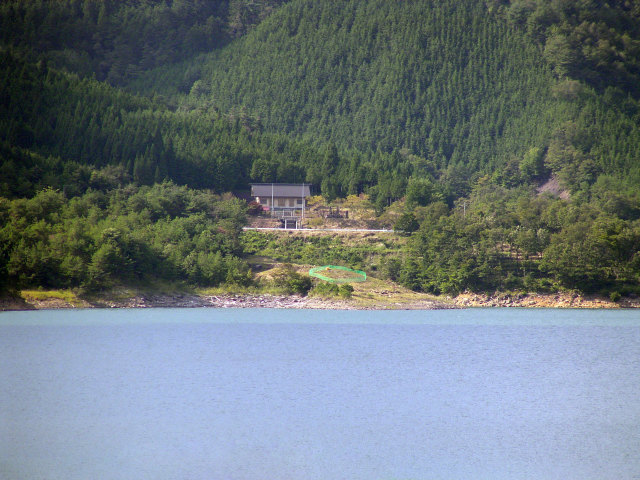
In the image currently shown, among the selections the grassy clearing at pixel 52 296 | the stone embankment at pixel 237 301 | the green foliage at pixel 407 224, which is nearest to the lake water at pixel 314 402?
the grassy clearing at pixel 52 296

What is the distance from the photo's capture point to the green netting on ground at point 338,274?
60.5 m

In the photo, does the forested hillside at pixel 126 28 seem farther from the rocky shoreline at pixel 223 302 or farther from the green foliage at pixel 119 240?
the rocky shoreline at pixel 223 302

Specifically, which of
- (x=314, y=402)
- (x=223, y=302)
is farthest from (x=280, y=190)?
(x=314, y=402)

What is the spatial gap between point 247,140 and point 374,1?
69387 mm

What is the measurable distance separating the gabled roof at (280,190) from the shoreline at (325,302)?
30.5 m

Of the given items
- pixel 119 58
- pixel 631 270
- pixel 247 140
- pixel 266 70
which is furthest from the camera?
pixel 119 58

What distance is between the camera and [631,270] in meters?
59.0

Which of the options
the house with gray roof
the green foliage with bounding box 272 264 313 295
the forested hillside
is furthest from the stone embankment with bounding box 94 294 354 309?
the forested hillside

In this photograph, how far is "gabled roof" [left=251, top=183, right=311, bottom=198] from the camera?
87188 mm

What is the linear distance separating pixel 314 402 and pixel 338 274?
3672 cm

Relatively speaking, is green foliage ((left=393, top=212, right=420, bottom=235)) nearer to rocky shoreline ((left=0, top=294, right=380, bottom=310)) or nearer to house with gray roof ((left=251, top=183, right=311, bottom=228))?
rocky shoreline ((left=0, top=294, right=380, bottom=310))

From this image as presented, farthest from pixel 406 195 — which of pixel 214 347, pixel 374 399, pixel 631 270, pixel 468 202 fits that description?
pixel 374 399

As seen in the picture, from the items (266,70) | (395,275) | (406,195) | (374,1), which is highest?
(374,1)

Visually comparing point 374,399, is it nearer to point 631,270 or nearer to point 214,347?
point 214,347
